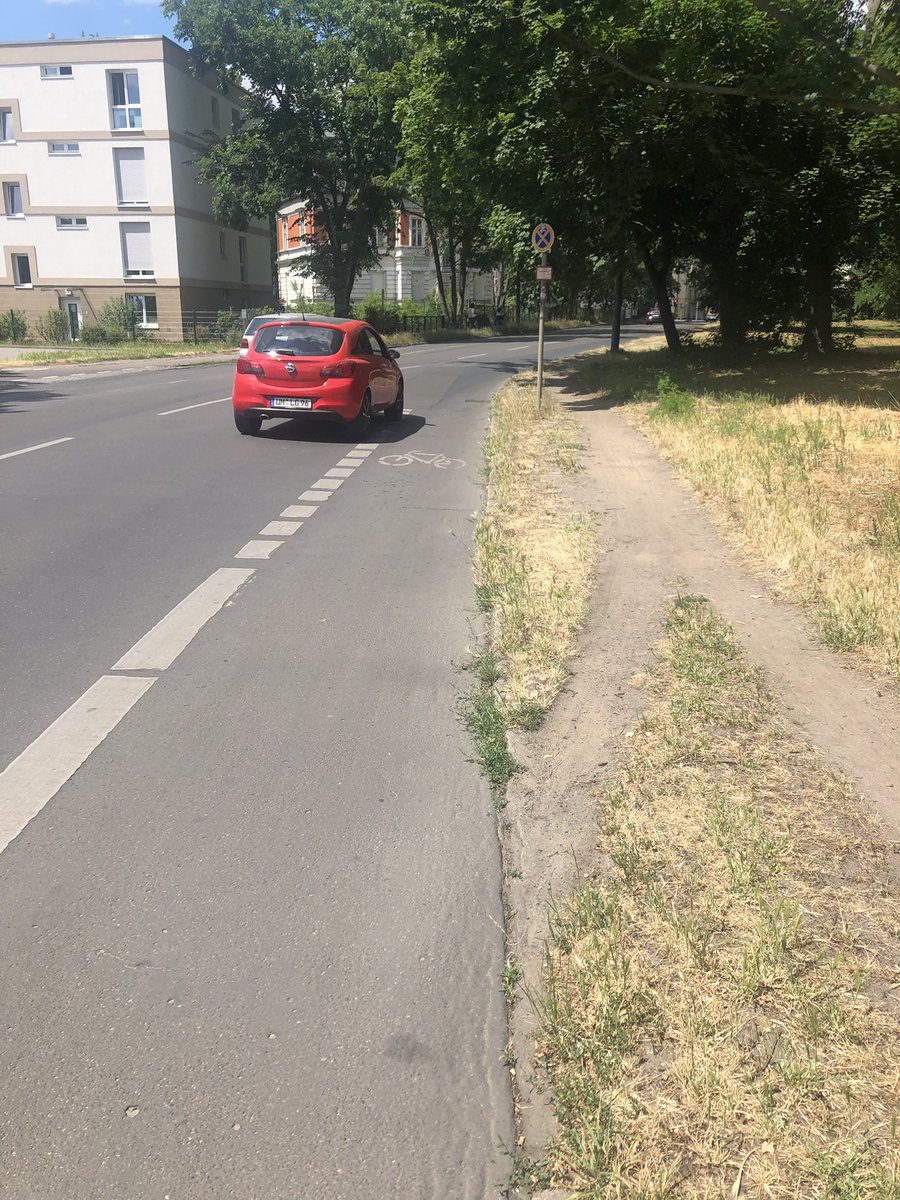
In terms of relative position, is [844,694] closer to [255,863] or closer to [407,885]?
[407,885]

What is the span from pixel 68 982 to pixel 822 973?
7.17 feet

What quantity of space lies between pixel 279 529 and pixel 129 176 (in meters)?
42.9

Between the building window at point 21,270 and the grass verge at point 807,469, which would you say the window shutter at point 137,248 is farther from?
the grass verge at point 807,469

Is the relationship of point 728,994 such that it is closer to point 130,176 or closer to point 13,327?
point 13,327

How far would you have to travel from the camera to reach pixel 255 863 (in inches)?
137

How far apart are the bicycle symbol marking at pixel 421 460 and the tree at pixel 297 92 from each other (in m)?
32.4

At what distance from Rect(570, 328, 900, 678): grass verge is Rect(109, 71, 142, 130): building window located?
3293 centimetres

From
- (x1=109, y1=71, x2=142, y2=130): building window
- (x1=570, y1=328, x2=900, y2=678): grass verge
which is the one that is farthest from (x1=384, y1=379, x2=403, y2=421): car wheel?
(x1=109, y1=71, x2=142, y2=130): building window

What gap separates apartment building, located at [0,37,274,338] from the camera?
143 ft

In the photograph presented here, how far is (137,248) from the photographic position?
45.7m

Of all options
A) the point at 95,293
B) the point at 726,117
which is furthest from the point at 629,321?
the point at 726,117

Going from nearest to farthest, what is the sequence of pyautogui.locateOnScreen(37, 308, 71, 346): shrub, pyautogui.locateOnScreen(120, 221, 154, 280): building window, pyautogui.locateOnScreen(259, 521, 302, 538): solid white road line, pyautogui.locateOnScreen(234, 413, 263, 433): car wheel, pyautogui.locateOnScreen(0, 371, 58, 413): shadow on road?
pyautogui.locateOnScreen(259, 521, 302, 538): solid white road line
pyautogui.locateOnScreen(234, 413, 263, 433): car wheel
pyautogui.locateOnScreen(0, 371, 58, 413): shadow on road
pyautogui.locateOnScreen(37, 308, 71, 346): shrub
pyautogui.locateOnScreen(120, 221, 154, 280): building window

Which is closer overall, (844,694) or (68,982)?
(68,982)

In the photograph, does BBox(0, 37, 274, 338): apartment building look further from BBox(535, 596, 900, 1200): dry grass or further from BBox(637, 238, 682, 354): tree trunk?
BBox(535, 596, 900, 1200): dry grass
